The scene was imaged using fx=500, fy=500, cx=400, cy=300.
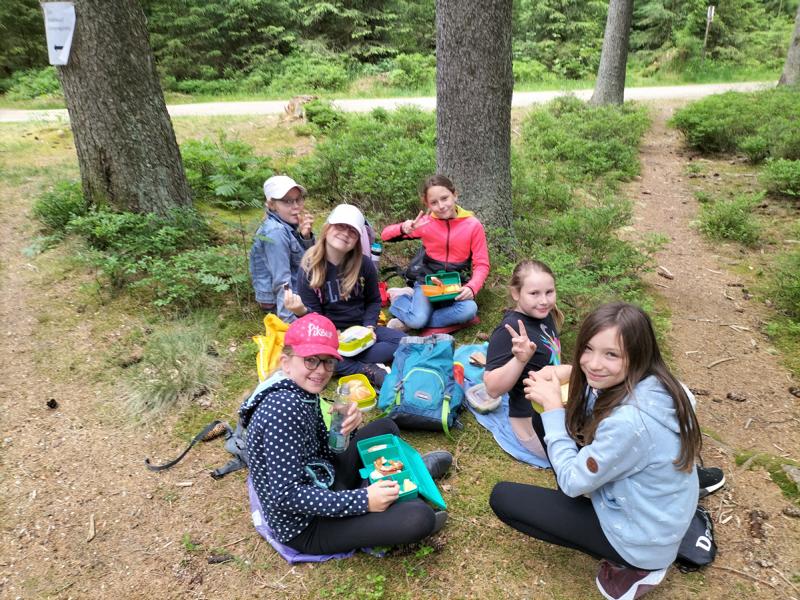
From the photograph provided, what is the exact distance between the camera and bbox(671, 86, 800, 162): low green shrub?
866 centimetres

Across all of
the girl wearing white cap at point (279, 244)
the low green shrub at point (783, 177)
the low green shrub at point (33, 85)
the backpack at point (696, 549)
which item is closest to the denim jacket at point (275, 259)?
the girl wearing white cap at point (279, 244)

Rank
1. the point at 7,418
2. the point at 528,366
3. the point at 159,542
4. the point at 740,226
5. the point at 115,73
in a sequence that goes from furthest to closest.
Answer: the point at 740,226 < the point at 115,73 < the point at 7,418 < the point at 528,366 < the point at 159,542

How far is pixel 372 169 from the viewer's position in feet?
22.5

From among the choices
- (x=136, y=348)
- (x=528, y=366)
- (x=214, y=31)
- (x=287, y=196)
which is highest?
(x=214, y=31)

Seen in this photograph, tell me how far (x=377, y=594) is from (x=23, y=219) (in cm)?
607

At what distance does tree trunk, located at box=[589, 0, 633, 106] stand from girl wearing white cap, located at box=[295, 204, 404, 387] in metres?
10.5

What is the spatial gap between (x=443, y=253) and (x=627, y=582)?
126 inches

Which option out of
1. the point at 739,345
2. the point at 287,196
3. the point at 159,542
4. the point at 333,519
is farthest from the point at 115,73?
the point at 739,345

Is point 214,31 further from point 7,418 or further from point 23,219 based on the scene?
point 7,418

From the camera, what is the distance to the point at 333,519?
2.62 metres

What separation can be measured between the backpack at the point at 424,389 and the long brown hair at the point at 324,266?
0.76 m

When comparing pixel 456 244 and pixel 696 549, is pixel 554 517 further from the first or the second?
pixel 456 244

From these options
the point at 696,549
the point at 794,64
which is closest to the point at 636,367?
the point at 696,549

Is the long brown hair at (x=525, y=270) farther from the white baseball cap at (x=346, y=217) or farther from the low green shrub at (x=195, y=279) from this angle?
the low green shrub at (x=195, y=279)
